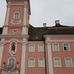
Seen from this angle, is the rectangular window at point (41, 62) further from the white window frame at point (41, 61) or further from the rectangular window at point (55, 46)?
the rectangular window at point (55, 46)

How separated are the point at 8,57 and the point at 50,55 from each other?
24.8 feet

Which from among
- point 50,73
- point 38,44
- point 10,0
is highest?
point 10,0

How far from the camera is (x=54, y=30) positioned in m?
37.1

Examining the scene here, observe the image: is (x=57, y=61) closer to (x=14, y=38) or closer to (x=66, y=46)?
(x=66, y=46)

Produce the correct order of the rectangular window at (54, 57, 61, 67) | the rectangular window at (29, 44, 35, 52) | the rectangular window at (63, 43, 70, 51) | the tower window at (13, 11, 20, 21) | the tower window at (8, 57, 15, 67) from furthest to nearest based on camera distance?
the tower window at (13, 11, 20, 21) → the rectangular window at (29, 44, 35, 52) → the rectangular window at (63, 43, 70, 51) → the tower window at (8, 57, 15, 67) → the rectangular window at (54, 57, 61, 67)

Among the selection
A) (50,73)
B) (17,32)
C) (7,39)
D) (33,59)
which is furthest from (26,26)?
(50,73)

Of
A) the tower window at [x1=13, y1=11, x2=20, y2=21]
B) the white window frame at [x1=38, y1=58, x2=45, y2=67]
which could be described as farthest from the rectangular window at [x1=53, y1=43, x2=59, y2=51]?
the tower window at [x1=13, y1=11, x2=20, y2=21]

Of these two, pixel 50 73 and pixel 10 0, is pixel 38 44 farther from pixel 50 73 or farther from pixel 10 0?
pixel 10 0

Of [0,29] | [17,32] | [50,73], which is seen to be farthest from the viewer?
[0,29]

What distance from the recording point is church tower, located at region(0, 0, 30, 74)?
32828 millimetres

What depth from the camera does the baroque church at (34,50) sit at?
32.4 m

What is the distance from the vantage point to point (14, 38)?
117 ft

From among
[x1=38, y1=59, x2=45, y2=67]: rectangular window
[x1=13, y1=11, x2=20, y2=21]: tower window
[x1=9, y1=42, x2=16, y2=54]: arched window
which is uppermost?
[x1=13, y1=11, x2=20, y2=21]: tower window

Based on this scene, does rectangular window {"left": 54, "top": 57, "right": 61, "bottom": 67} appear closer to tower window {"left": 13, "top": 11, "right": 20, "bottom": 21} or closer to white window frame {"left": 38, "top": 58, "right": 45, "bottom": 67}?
white window frame {"left": 38, "top": 58, "right": 45, "bottom": 67}
